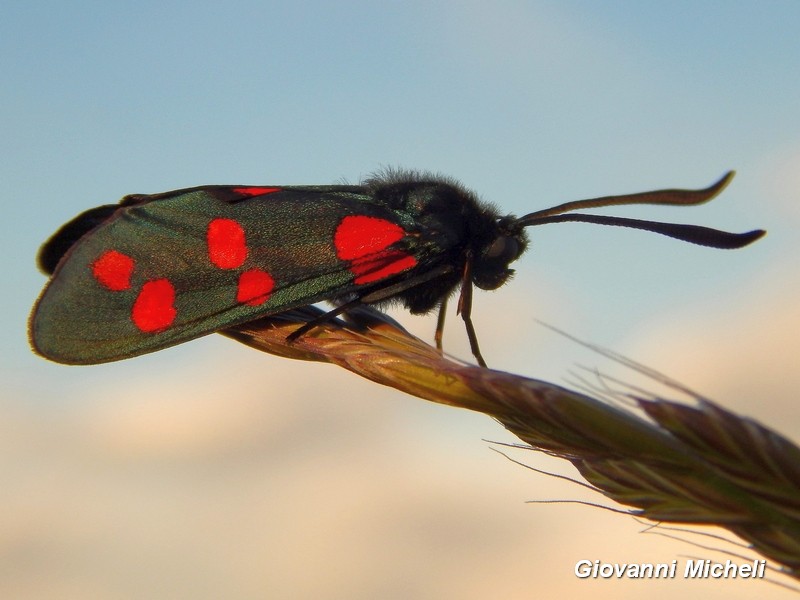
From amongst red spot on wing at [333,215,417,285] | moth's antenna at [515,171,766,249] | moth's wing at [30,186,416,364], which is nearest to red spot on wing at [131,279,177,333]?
moth's wing at [30,186,416,364]

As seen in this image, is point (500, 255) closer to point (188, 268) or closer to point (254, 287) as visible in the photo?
point (254, 287)

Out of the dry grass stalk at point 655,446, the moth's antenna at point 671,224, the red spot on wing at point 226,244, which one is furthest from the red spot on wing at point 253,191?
the dry grass stalk at point 655,446

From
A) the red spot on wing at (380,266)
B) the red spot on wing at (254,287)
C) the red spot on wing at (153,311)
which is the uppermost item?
the red spot on wing at (380,266)

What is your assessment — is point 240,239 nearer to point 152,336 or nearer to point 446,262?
point 152,336

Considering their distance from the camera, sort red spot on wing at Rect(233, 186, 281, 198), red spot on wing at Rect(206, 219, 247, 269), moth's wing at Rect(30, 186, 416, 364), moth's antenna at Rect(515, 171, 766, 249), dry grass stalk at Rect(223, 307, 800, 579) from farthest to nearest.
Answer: red spot on wing at Rect(233, 186, 281, 198), red spot on wing at Rect(206, 219, 247, 269), moth's wing at Rect(30, 186, 416, 364), moth's antenna at Rect(515, 171, 766, 249), dry grass stalk at Rect(223, 307, 800, 579)

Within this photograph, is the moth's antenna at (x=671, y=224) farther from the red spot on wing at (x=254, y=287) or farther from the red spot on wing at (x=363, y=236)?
the red spot on wing at (x=254, y=287)

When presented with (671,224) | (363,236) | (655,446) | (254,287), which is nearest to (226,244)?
(254,287)

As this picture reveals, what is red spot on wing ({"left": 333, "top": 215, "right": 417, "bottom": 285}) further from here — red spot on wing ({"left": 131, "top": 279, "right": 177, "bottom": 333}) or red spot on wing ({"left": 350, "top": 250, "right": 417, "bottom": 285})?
red spot on wing ({"left": 131, "top": 279, "right": 177, "bottom": 333})

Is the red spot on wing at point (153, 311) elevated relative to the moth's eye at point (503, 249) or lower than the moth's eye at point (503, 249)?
lower
